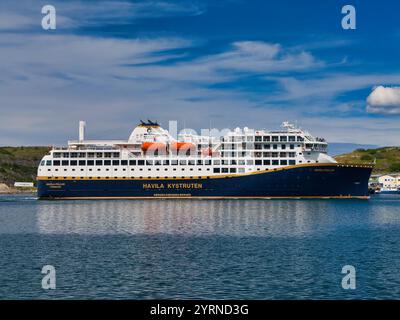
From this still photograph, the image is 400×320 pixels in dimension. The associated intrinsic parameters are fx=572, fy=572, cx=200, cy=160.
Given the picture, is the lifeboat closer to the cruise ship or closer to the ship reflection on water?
the cruise ship

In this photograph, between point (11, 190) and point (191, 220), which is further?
point (11, 190)

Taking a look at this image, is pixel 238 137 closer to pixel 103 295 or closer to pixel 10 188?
pixel 103 295

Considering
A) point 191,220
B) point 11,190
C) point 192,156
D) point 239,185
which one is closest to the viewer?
point 191,220

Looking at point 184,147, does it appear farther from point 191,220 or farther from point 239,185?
point 191,220

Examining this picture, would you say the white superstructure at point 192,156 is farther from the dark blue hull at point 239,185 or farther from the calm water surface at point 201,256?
the calm water surface at point 201,256

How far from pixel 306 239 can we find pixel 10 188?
170 meters

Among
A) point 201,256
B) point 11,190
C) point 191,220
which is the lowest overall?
point 11,190

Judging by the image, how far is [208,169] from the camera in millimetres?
89125

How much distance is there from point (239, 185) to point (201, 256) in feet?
180

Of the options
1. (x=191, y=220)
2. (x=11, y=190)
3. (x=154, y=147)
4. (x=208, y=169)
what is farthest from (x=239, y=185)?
(x=11, y=190)

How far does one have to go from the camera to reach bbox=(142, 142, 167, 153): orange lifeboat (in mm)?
93125

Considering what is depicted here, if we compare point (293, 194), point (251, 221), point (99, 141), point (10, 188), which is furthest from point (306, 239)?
point (10, 188)

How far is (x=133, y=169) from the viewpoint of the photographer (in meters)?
90.6

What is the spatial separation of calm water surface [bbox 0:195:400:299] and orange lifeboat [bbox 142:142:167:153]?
36.0m
